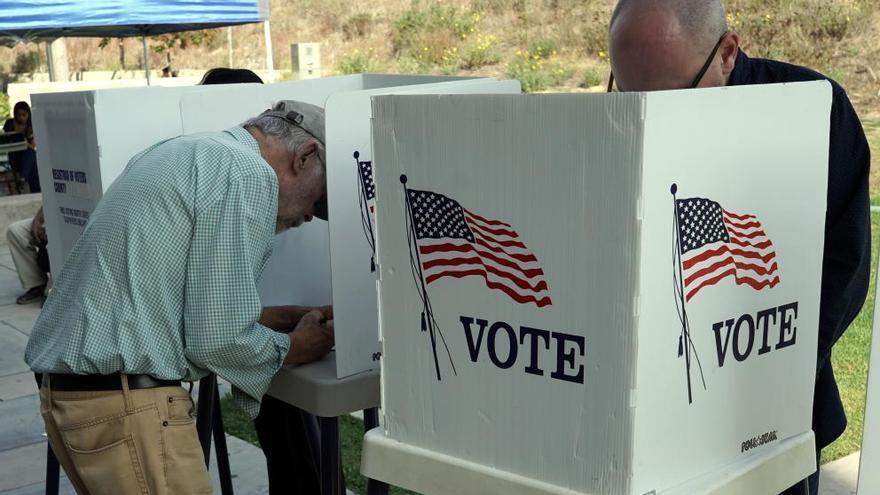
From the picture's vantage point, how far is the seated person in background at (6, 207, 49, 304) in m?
6.18

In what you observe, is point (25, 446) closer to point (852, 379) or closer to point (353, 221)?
point (353, 221)

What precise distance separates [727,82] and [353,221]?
762mm

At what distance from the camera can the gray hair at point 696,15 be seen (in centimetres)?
149

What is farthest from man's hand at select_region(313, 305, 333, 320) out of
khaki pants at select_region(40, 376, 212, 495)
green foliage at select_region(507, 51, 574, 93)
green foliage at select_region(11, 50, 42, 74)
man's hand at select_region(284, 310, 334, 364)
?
green foliage at select_region(11, 50, 42, 74)

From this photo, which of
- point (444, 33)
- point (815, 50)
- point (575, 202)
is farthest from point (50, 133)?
point (444, 33)

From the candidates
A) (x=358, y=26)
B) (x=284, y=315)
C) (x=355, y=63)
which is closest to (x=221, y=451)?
(x=284, y=315)

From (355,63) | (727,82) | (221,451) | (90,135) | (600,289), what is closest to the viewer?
(600,289)

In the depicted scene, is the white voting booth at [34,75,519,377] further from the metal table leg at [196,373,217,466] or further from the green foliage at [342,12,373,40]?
the green foliage at [342,12,373,40]

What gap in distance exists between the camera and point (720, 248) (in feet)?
4.02

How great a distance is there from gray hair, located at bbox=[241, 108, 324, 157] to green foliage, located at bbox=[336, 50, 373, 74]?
18.1 m

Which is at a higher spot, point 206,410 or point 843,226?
point 843,226

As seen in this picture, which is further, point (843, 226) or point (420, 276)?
point (843, 226)

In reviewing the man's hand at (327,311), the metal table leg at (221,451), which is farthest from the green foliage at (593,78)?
the man's hand at (327,311)

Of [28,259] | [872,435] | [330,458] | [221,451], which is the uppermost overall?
[872,435]
